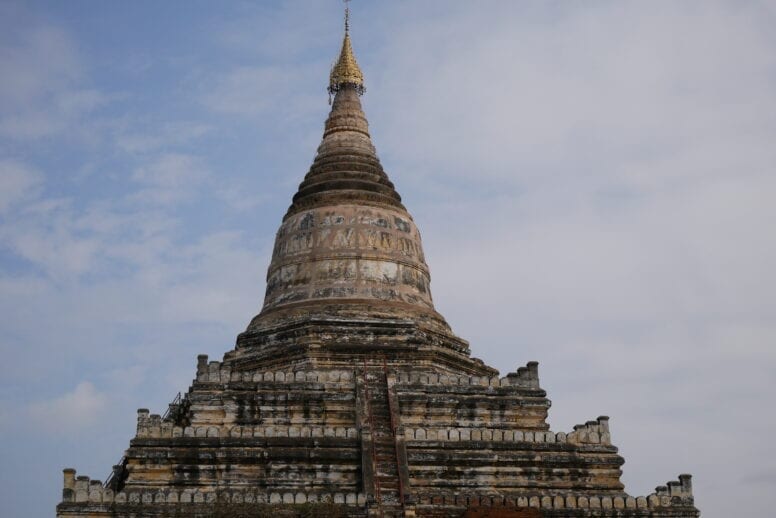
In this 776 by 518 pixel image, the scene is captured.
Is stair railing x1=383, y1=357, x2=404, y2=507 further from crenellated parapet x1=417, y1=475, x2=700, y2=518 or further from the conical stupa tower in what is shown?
the conical stupa tower

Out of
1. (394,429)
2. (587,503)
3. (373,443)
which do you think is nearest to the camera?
(587,503)

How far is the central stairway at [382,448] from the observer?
2442cm

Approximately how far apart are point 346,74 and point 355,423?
47.4 ft

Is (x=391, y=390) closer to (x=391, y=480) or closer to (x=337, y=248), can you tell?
(x=391, y=480)

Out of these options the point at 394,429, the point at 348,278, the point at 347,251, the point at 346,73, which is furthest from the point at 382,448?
the point at 346,73

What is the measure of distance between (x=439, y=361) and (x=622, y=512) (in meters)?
7.18

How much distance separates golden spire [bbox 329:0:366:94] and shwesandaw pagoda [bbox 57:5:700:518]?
4.80 m

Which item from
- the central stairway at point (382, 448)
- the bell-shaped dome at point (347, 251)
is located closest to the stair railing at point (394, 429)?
the central stairway at point (382, 448)

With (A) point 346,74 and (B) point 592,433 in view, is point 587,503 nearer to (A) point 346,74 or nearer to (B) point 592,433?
(B) point 592,433

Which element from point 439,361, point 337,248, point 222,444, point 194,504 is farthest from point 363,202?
point 194,504

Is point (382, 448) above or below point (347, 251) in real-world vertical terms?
below

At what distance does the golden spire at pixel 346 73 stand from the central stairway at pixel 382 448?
12.0m

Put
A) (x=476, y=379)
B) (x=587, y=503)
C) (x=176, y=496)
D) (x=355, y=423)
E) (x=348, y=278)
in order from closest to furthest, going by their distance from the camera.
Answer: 1. (x=176, y=496)
2. (x=587, y=503)
3. (x=355, y=423)
4. (x=476, y=379)
5. (x=348, y=278)

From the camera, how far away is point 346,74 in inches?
1516
